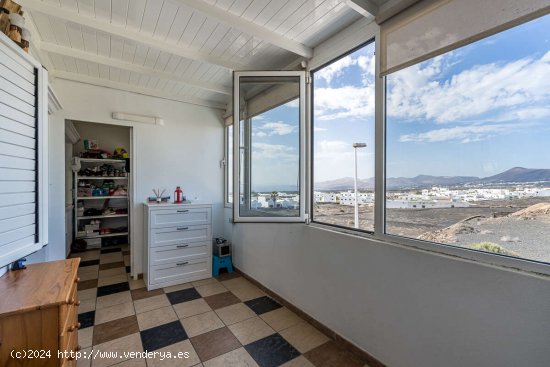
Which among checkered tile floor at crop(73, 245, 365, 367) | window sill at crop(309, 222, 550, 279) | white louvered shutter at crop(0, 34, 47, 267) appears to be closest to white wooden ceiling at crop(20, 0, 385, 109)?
white louvered shutter at crop(0, 34, 47, 267)

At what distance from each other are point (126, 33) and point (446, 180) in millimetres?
2530

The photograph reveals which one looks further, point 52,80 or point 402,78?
point 52,80

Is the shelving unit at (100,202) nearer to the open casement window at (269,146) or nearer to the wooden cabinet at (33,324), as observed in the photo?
the open casement window at (269,146)

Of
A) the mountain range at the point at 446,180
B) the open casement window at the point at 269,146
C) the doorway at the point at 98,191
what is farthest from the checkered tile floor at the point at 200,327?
the doorway at the point at 98,191

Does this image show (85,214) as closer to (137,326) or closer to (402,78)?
(137,326)

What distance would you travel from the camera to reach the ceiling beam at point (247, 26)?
5.38 feet

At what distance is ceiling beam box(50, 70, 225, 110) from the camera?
8.97 feet

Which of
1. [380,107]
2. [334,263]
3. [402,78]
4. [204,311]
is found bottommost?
[204,311]

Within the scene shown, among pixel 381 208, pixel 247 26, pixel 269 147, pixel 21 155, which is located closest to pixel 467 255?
pixel 381 208

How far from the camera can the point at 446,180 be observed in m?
1.45

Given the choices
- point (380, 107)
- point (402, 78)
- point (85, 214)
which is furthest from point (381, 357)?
point (85, 214)

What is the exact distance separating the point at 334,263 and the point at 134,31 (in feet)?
8.07

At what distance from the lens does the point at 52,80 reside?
2.68 m

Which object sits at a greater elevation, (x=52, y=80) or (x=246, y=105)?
(x=52, y=80)
